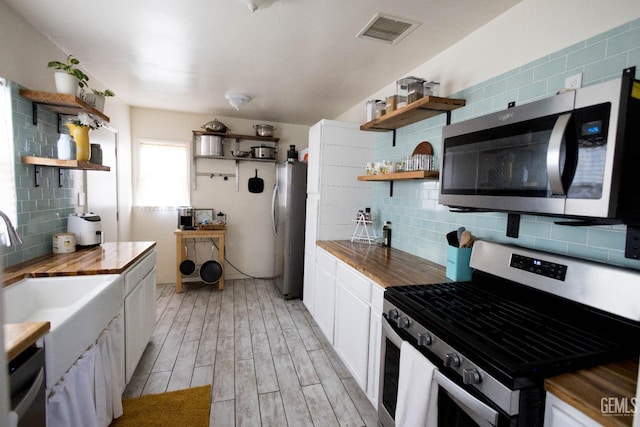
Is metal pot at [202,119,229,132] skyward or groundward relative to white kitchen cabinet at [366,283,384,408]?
skyward

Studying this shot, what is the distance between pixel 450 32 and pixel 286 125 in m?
3.08

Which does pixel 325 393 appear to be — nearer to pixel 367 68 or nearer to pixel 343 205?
pixel 343 205

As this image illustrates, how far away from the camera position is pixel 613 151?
923mm

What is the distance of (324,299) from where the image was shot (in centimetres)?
277

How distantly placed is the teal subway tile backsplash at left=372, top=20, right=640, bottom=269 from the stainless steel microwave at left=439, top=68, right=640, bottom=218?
17 cm

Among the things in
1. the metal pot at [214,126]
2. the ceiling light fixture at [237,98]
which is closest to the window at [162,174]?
the metal pot at [214,126]

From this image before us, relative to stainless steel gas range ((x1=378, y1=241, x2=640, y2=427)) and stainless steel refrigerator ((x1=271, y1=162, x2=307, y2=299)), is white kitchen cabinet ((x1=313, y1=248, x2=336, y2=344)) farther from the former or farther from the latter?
stainless steel gas range ((x1=378, y1=241, x2=640, y2=427))

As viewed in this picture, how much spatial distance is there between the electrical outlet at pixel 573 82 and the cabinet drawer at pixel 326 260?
5.90 ft

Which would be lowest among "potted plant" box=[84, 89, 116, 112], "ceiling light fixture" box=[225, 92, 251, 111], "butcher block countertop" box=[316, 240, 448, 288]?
"butcher block countertop" box=[316, 240, 448, 288]

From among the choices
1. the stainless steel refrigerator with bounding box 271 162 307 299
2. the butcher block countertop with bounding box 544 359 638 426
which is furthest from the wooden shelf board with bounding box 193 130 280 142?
the butcher block countertop with bounding box 544 359 638 426

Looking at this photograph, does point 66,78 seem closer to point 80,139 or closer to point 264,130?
point 80,139

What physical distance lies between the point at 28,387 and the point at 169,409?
1.10 metres

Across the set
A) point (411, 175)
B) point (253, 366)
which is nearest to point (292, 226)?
point (253, 366)

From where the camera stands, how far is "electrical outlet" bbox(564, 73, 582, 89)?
1322mm
